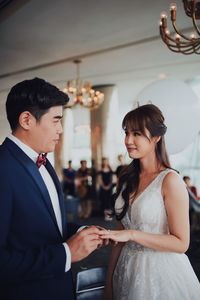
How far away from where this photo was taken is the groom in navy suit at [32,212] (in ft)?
3.99

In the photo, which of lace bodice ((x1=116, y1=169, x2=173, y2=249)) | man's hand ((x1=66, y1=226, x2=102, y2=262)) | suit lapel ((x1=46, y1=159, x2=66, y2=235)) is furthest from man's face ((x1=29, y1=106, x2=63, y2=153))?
lace bodice ((x1=116, y1=169, x2=173, y2=249))

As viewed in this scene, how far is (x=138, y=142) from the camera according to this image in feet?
5.92

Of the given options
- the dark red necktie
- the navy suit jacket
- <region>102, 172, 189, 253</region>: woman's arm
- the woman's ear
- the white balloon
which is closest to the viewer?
the navy suit jacket

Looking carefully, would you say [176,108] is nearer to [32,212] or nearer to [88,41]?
[32,212]

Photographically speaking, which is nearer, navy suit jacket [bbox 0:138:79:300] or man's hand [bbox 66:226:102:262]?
navy suit jacket [bbox 0:138:79:300]

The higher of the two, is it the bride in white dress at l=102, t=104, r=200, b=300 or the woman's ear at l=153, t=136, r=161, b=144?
the woman's ear at l=153, t=136, r=161, b=144

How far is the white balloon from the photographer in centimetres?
215

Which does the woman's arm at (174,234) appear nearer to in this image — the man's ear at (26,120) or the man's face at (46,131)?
the man's face at (46,131)

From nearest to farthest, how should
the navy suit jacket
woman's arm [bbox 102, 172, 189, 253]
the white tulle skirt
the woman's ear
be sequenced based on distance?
the navy suit jacket < woman's arm [bbox 102, 172, 189, 253] < the white tulle skirt < the woman's ear

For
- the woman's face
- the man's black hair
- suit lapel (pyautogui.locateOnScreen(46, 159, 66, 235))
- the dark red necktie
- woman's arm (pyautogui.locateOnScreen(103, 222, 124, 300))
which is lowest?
woman's arm (pyautogui.locateOnScreen(103, 222, 124, 300))

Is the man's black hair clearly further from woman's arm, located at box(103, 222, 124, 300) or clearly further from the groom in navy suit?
woman's arm, located at box(103, 222, 124, 300)

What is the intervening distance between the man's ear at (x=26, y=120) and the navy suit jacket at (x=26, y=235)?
3.4 inches

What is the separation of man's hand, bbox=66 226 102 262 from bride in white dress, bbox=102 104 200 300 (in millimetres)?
267

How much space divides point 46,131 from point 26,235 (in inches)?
16.3
